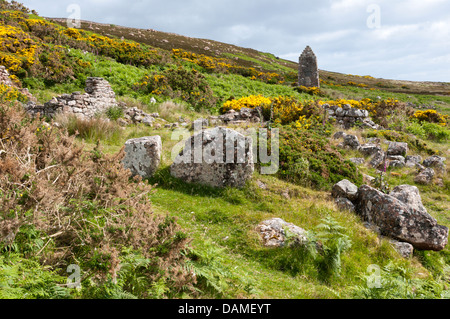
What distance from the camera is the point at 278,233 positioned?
5.71 meters

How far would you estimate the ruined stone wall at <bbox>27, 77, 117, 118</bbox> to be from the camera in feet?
39.2

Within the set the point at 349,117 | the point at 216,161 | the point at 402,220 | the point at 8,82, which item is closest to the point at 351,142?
the point at 349,117

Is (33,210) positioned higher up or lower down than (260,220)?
higher up

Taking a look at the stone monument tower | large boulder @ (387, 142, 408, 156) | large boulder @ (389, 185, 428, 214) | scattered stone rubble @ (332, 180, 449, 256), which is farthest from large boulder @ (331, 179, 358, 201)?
the stone monument tower

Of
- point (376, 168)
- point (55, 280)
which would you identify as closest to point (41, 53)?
point (55, 280)

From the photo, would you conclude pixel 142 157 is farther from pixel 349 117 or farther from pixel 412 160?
pixel 349 117

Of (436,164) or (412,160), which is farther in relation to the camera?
(412,160)

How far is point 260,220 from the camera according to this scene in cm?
627

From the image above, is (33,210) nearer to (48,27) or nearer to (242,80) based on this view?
(48,27)

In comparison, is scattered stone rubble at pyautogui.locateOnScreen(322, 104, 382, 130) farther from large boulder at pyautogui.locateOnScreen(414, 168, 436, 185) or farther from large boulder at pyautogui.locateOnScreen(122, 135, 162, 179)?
large boulder at pyautogui.locateOnScreen(122, 135, 162, 179)

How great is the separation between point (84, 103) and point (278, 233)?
11.6 metres

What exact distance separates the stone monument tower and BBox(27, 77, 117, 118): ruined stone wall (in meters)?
25.6
